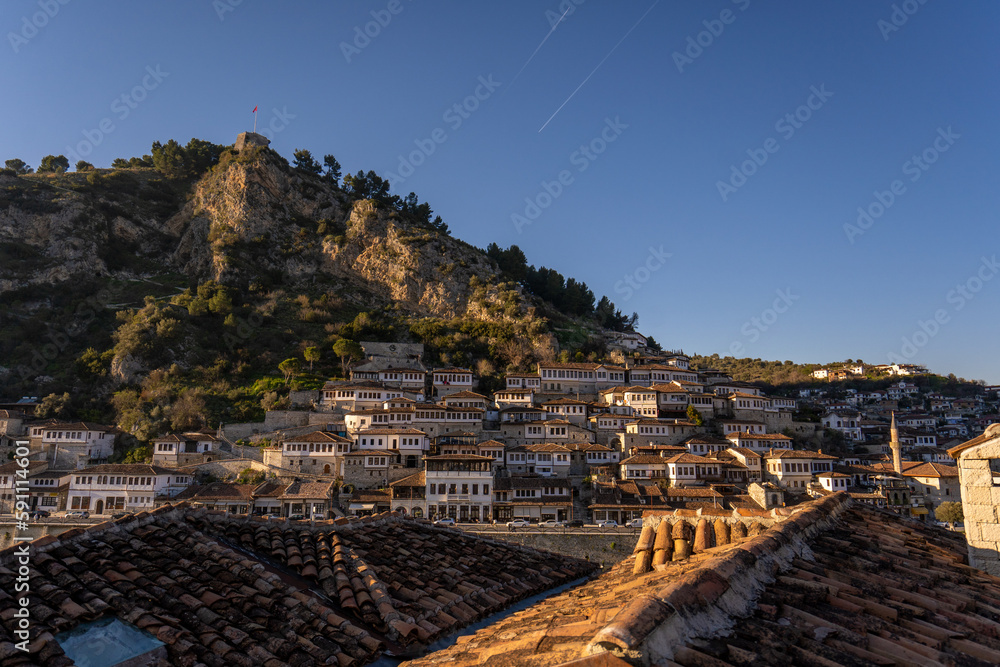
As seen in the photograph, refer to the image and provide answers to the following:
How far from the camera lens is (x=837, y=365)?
133 metres

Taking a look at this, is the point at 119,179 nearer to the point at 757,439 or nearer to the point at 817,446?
the point at 757,439

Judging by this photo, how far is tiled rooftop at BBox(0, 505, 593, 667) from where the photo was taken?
5828mm

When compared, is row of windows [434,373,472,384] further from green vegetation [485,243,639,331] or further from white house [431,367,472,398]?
green vegetation [485,243,639,331]

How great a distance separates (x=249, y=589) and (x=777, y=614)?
580 cm

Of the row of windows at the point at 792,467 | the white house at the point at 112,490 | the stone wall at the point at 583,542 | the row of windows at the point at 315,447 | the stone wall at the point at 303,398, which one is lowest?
the stone wall at the point at 583,542

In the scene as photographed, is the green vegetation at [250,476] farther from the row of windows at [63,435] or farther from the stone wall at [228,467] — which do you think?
→ the row of windows at [63,435]

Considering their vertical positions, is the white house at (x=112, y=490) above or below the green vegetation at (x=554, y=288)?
below

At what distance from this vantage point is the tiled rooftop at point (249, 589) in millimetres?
5828

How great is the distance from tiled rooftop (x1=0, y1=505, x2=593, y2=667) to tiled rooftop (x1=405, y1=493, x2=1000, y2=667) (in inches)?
67.2

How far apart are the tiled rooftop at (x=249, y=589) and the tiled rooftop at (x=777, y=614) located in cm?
171

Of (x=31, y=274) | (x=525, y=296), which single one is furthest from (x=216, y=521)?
(x=31, y=274)

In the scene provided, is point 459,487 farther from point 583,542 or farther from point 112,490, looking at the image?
point 112,490

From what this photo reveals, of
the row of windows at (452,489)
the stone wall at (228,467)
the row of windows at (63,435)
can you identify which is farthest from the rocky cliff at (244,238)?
the stone wall at (228,467)

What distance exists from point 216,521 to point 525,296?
77.0m
